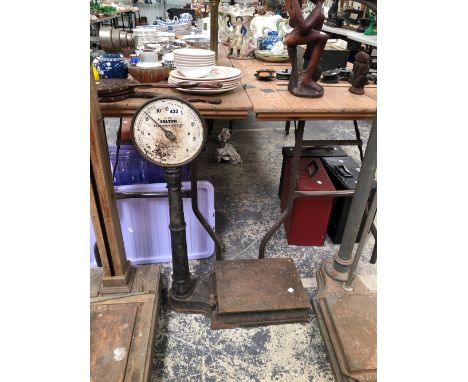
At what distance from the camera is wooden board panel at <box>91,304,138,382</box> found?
1.03m

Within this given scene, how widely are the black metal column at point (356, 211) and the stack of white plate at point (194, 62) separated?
0.67 metres

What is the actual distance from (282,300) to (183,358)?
18.1 inches

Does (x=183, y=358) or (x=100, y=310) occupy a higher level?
(x=100, y=310)

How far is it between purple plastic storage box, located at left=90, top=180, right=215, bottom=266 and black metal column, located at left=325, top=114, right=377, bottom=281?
0.66 metres

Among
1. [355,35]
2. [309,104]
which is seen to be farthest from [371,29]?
[309,104]

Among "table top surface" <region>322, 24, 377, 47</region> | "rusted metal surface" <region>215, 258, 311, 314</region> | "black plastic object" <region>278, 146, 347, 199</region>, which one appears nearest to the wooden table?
"black plastic object" <region>278, 146, 347, 199</region>

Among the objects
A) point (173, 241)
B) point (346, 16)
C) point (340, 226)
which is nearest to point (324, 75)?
point (340, 226)

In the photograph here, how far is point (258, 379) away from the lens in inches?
48.8

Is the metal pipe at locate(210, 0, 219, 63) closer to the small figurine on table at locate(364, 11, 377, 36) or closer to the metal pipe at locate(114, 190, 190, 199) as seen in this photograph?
the metal pipe at locate(114, 190, 190, 199)

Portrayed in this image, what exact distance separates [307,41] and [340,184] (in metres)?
0.82

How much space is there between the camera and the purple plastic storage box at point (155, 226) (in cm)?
158

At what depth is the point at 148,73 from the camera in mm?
1376

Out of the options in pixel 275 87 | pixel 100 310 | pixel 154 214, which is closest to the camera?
pixel 100 310

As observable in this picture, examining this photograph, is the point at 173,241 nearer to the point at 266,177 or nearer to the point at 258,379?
the point at 258,379
